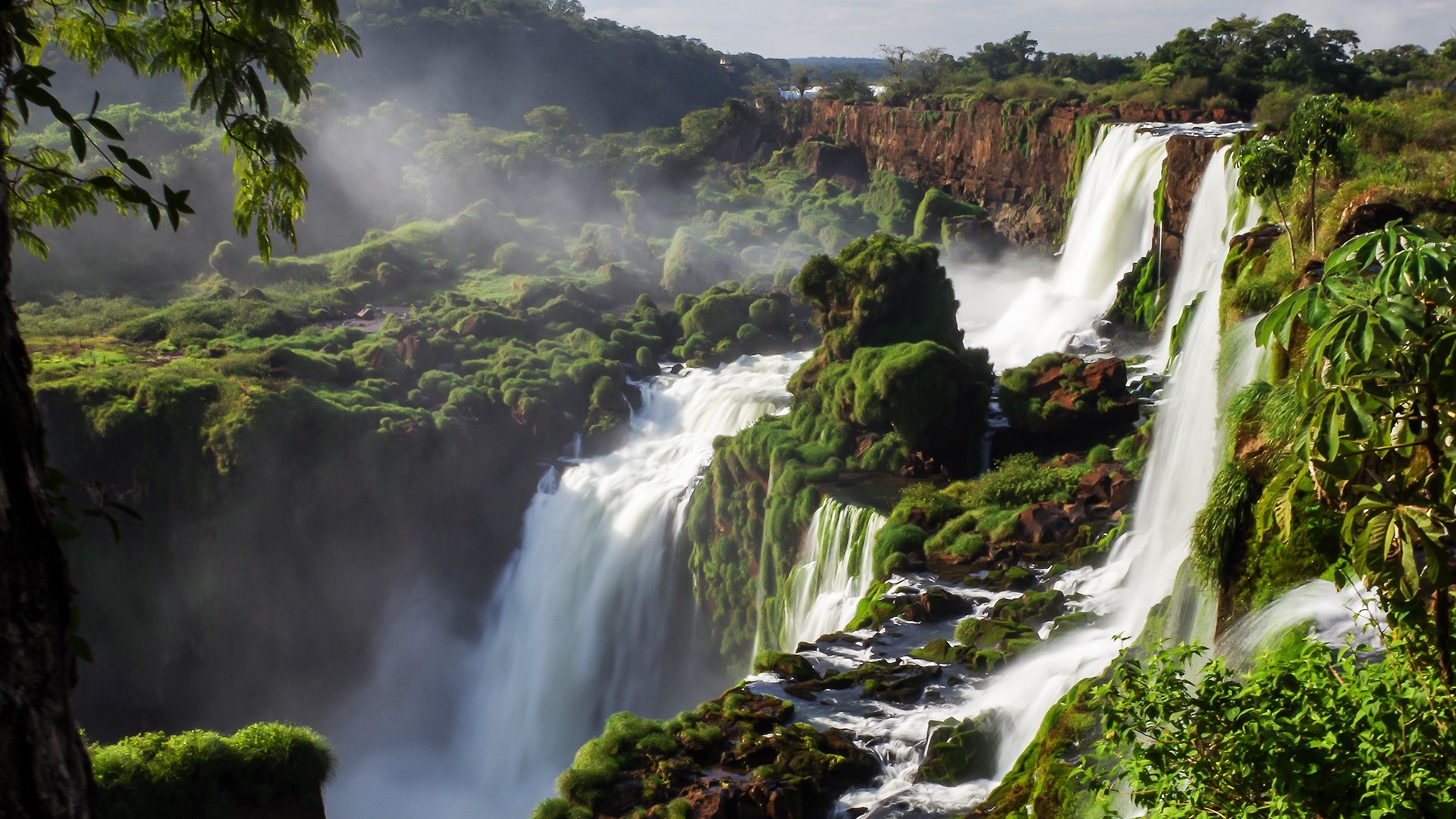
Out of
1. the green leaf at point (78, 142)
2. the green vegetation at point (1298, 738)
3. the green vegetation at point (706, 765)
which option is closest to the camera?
the green leaf at point (78, 142)

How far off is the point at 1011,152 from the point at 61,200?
43268 mm

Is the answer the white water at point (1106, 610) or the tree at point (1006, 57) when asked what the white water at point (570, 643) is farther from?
the tree at point (1006, 57)

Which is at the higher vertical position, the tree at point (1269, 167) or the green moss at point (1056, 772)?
the tree at point (1269, 167)

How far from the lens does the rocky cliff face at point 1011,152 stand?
117 ft

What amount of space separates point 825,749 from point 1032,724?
8.87 feet

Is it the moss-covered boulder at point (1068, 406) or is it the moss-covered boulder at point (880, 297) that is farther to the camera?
the moss-covered boulder at point (880, 297)

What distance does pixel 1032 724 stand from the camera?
533 inches

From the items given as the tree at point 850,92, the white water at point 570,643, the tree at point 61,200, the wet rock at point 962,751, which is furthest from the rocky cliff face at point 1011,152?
the tree at point 61,200

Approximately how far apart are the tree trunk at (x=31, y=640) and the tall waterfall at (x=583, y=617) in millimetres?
24105

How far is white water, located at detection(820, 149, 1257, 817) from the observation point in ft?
43.3

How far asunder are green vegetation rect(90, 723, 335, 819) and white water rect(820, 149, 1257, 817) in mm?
7375

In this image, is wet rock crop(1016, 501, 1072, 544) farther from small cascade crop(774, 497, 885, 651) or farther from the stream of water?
small cascade crop(774, 497, 885, 651)

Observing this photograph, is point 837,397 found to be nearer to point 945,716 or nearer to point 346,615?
point 945,716

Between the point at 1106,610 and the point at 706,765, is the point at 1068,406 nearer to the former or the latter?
the point at 1106,610
